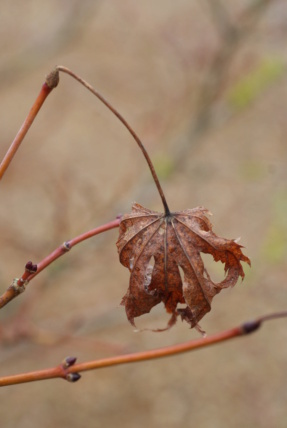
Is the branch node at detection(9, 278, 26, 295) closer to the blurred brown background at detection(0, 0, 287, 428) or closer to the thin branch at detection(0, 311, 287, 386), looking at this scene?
the thin branch at detection(0, 311, 287, 386)

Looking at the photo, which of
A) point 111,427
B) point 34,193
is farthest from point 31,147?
point 111,427

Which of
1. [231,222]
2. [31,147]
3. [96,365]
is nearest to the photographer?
[96,365]

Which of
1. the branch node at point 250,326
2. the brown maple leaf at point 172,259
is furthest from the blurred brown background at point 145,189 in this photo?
the branch node at point 250,326

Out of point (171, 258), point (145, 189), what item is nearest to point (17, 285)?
point (171, 258)

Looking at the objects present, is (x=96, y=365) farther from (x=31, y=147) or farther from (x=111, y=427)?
(x=31, y=147)

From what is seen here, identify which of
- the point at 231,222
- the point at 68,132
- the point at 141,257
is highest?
the point at 68,132

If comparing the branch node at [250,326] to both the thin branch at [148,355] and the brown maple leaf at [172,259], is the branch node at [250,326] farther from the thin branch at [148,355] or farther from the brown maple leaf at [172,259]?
the brown maple leaf at [172,259]
